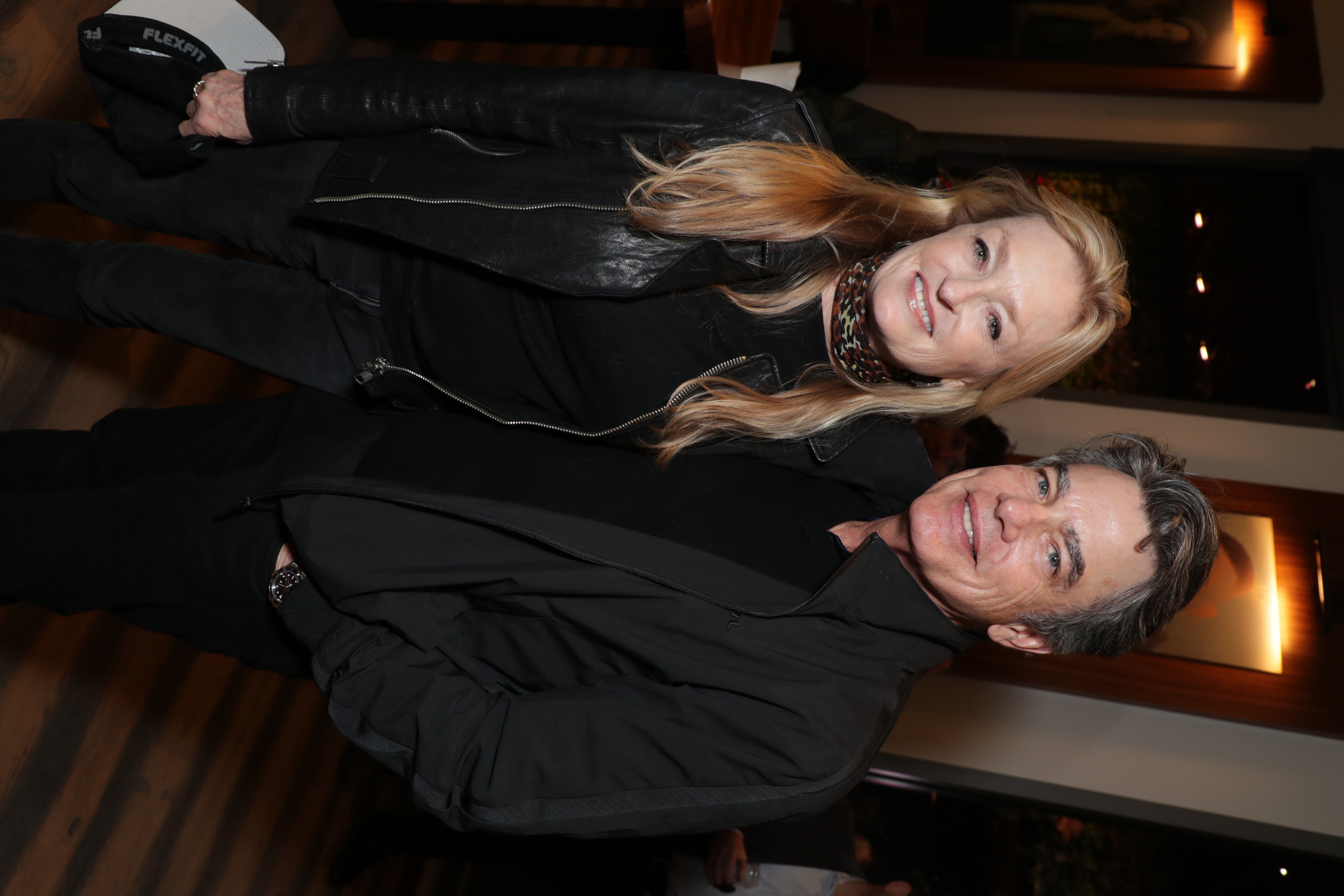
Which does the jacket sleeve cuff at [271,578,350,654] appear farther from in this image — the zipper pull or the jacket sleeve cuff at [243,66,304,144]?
the jacket sleeve cuff at [243,66,304,144]

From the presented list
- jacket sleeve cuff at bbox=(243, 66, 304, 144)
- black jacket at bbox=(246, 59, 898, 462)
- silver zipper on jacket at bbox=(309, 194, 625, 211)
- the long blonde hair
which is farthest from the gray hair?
jacket sleeve cuff at bbox=(243, 66, 304, 144)

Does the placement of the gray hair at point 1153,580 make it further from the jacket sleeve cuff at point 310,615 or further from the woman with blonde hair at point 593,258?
the jacket sleeve cuff at point 310,615

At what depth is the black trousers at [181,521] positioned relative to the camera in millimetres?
1470

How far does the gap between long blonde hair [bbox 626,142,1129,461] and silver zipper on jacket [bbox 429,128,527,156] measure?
0.23 meters

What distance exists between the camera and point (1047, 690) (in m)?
3.39

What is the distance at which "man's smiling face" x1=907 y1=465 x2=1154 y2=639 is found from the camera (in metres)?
1.47

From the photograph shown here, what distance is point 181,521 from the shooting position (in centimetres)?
149

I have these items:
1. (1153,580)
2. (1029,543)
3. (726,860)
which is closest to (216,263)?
(1029,543)

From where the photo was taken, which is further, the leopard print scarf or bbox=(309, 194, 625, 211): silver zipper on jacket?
the leopard print scarf

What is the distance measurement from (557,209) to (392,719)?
2.74 ft

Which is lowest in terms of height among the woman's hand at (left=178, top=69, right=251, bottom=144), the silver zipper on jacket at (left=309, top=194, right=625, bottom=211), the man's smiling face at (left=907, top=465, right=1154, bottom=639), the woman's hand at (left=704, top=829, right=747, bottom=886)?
the woman's hand at (left=704, top=829, right=747, bottom=886)

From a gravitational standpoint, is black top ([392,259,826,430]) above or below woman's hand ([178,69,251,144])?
below

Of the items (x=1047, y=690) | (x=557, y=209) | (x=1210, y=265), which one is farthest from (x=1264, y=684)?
(x=557, y=209)

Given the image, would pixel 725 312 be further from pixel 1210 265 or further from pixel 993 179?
pixel 1210 265
